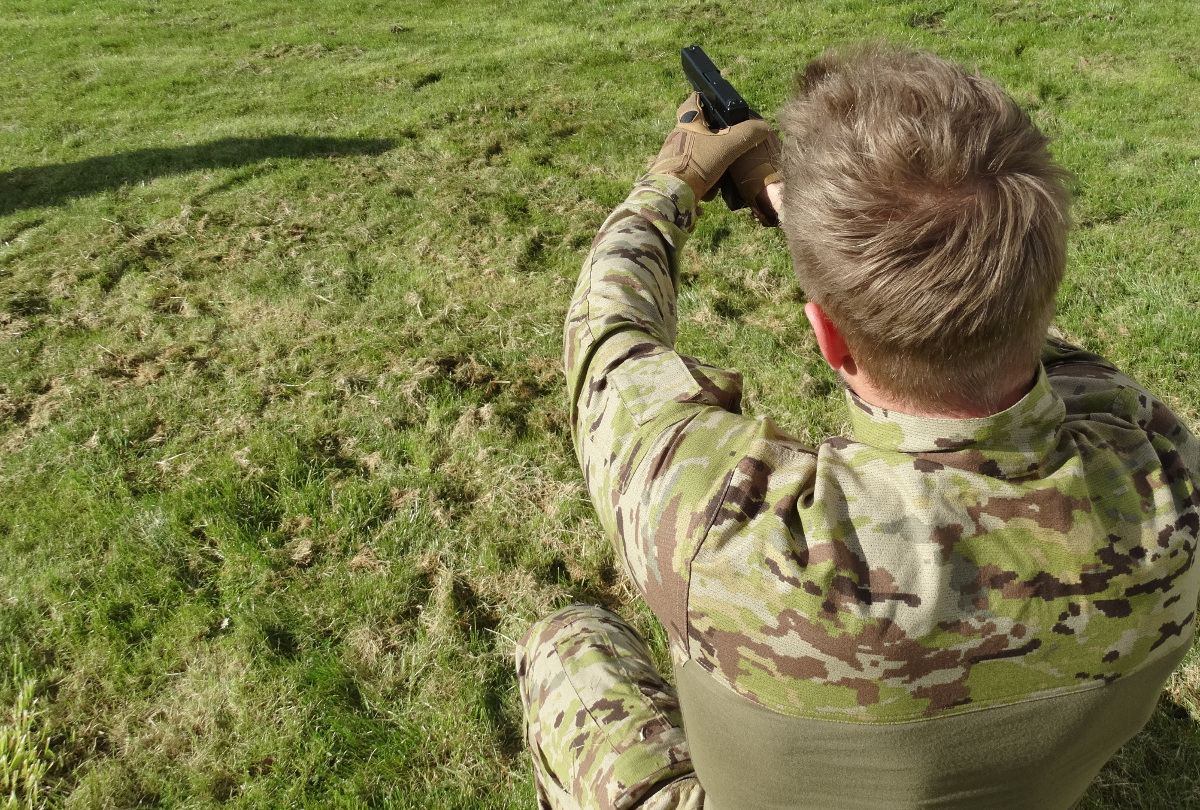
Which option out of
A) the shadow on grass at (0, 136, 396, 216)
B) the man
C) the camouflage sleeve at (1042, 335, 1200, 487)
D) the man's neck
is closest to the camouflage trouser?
the man

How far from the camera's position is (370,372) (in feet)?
12.8

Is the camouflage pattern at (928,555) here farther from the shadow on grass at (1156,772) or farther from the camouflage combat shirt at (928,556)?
the shadow on grass at (1156,772)

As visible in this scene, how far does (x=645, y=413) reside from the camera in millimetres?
1371

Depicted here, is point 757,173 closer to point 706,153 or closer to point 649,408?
point 706,153

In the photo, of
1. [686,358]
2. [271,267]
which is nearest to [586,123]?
[271,267]

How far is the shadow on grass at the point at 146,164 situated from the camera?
246 inches

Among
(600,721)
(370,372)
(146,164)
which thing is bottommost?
(370,372)

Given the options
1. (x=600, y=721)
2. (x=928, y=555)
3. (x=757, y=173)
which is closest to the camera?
(x=928, y=555)

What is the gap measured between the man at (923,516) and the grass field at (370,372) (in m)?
1.42

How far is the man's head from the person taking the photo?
1.07m

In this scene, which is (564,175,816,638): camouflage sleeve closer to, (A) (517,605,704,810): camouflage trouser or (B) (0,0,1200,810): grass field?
(A) (517,605,704,810): camouflage trouser

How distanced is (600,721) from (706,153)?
144 cm

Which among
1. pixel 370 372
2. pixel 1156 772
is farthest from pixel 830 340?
pixel 370 372

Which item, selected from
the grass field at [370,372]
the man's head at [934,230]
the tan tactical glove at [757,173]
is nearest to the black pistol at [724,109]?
the tan tactical glove at [757,173]
